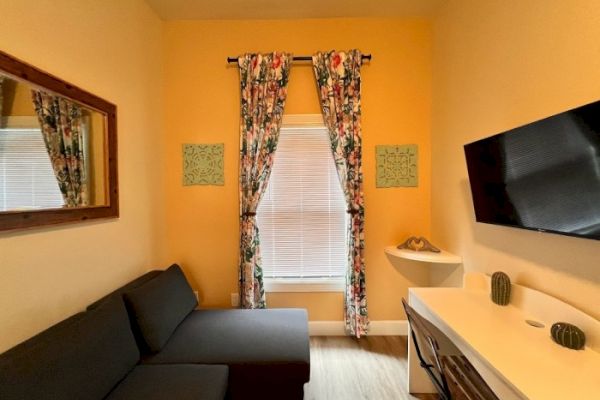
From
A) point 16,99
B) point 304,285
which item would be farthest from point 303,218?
point 16,99

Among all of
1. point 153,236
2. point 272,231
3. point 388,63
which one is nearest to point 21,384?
point 153,236

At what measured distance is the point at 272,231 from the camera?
104 inches

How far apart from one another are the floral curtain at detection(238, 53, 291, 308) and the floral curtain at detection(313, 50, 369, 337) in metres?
0.40

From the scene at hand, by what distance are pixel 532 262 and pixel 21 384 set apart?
2.41 meters

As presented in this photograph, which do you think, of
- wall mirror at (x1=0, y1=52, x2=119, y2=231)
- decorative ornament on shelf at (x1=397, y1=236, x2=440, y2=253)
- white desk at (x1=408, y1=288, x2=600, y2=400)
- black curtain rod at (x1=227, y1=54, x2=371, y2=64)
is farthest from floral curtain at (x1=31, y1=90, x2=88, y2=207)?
decorative ornament on shelf at (x1=397, y1=236, x2=440, y2=253)

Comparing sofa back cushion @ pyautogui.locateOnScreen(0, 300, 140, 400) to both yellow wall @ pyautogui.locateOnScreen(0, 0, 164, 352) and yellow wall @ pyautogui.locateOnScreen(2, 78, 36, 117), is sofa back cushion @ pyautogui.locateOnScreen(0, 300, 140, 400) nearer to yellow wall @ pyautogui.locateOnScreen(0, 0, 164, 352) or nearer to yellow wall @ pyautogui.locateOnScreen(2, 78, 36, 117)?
yellow wall @ pyautogui.locateOnScreen(0, 0, 164, 352)

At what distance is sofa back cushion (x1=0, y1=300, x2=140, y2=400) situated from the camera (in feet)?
3.20

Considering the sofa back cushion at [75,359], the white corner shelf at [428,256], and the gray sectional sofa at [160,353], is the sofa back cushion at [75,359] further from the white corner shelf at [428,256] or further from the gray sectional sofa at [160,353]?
the white corner shelf at [428,256]

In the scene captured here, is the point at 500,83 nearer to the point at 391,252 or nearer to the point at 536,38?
the point at 536,38

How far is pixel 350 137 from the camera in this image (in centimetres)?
249

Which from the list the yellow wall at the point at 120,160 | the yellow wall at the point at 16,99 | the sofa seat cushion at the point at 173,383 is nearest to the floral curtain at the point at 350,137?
the sofa seat cushion at the point at 173,383

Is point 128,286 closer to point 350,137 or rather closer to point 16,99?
point 16,99

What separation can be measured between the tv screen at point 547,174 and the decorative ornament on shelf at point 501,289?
0.33m

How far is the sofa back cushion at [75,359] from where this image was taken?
3.20 ft
